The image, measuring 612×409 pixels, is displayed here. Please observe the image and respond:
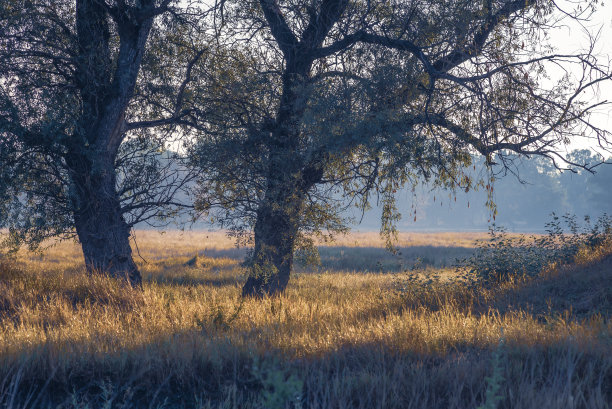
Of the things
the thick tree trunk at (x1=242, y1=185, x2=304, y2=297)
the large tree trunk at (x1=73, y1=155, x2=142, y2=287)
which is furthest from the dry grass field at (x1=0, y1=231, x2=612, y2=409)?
the large tree trunk at (x1=73, y1=155, x2=142, y2=287)

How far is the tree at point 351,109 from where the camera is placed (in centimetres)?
778

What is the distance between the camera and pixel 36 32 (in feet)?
30.0

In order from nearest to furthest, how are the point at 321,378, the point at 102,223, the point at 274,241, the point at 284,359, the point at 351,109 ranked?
the point at 321,378 < the point at 284,359 < the point at 351,109 < the point at 102,223 < the point at 274,241

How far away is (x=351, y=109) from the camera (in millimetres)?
7840

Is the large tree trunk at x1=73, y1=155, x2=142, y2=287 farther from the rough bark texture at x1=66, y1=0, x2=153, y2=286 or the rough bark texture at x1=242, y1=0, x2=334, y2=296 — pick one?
the rough bark texture at x1=242, y1=0, x2=334, y2=296

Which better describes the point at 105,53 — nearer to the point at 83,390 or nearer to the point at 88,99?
the point at 88,99

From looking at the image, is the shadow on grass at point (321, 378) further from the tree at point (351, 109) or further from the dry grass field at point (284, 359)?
the tree at point (351, 109)

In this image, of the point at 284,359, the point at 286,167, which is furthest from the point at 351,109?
the point at 284,359

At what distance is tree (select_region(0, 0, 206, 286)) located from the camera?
8.91 m

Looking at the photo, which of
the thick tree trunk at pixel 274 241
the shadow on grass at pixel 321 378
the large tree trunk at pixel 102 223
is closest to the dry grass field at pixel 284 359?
the shadow on grass at pixel 321 378

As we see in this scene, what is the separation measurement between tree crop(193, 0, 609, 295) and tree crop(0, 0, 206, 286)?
4.26ft

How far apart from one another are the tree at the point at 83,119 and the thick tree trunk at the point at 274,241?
201 cm

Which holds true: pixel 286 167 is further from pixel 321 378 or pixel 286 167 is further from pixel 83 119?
pixel 321 378

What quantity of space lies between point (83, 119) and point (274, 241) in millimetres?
4727
